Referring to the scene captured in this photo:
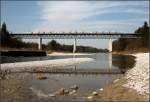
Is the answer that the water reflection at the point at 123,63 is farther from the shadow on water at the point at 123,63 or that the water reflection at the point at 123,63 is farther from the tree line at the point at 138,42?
the tree line at the point at 138,42

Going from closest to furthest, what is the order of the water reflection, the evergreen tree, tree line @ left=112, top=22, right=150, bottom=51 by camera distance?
the water reflection
the evergreen tree
tree line @ left=112, top=22, right=150, bottom=51

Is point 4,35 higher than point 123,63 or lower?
higher

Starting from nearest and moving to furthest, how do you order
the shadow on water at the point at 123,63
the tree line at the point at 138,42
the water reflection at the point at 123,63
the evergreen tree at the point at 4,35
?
the shadow on water at the point at 123,63, the water reflection at the point at 123,63, the evergreen tree at the point at 4,35, the tree line at the point at 138,42

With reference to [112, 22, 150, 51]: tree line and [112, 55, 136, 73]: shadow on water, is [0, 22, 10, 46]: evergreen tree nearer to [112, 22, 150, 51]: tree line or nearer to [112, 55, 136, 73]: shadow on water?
[112, 22, 150, 51]: tree line

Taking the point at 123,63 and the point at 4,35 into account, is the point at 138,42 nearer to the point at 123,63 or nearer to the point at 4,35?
the point at 4,35

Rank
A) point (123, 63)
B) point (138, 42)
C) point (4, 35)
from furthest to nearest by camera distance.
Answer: point (138, 42) < point (4, 35) < point (123, 63)

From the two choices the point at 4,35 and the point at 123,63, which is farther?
the point at 4,35

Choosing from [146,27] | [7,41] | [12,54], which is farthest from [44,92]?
[146,27]

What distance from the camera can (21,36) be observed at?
14688 cm

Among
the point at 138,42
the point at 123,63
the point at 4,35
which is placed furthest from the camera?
the point at 138,42

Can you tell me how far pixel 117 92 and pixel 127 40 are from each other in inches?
6089

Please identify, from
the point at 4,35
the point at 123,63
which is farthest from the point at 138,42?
the point at 123,63

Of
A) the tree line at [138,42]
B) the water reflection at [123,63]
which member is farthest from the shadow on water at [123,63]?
the tree line at [138,42]

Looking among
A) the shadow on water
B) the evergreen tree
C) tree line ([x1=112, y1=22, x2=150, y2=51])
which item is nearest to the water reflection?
the shadow on water
